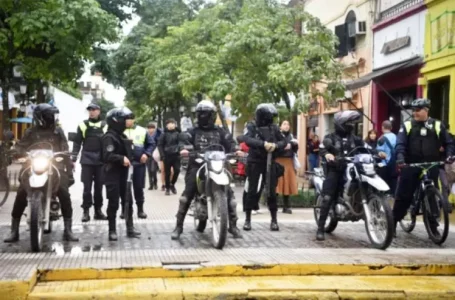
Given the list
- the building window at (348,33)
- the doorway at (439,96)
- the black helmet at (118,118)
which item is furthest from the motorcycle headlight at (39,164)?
the building window at (348,33)

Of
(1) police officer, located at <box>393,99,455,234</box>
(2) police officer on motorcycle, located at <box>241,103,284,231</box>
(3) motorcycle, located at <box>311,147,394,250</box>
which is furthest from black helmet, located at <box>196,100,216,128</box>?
(1) police officer, located at <box>393,99,455,234</box>

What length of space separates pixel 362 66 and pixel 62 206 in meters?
14.5

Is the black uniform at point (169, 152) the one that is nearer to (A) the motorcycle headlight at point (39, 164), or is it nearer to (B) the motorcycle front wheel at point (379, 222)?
(A) the motorcycle headlight at point (39, 164)

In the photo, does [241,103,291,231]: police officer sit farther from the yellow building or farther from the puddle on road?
the yellow building

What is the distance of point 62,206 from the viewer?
357 inches

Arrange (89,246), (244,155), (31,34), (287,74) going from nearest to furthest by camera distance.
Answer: (89,246) → (244,155) → (287,74) → (31,34)

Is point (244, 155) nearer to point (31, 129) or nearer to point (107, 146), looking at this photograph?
point (107, 146)

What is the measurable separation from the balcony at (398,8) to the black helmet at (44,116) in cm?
1106

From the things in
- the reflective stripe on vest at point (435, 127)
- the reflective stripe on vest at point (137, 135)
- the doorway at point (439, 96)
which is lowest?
the reflective stripe on vest at point (137, 135)

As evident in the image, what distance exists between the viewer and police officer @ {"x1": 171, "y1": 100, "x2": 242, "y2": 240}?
912 centimetres

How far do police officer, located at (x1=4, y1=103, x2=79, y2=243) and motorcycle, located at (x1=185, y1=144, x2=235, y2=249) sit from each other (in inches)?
63.6

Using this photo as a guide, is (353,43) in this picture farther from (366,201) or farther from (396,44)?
(366,201)

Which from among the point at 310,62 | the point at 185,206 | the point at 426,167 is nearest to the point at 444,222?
the point at 426,167

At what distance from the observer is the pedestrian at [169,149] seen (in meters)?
16.2
